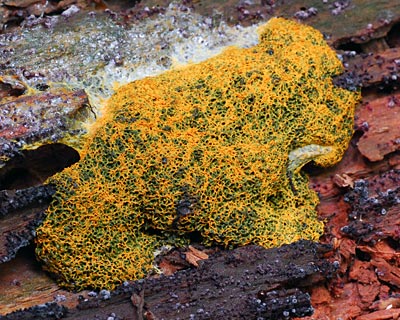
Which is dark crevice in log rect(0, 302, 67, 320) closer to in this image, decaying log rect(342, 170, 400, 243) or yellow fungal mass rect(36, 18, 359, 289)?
yellow fungal mass rect(36, 18, 359, 289)

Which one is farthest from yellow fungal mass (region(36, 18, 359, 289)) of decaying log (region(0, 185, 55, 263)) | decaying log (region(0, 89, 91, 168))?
decaying log (region(0, 89, 91, 168))

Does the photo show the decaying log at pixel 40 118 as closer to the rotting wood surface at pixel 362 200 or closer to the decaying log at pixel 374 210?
the rotting wood surface at pixel 362 200

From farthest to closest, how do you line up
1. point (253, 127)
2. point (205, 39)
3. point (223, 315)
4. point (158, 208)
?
point (205, 39), point (253, 127), point (158, 208), point (223, 315)

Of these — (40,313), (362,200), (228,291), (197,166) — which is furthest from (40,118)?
(362,200)

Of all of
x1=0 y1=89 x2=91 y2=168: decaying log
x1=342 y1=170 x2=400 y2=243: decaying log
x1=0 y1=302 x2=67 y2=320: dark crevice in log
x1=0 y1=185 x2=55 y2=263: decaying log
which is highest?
x1=0 y1=89 x2=91 y2=168: decaying log

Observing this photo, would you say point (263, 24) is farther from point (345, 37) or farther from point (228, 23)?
point (345, 37)

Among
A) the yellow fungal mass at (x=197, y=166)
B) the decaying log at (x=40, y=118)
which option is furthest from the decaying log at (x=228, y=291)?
the decaying log at (x=40, y=118)

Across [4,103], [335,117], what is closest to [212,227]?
[335,117]
